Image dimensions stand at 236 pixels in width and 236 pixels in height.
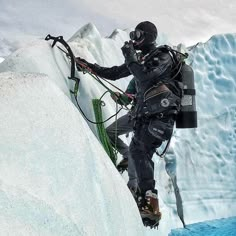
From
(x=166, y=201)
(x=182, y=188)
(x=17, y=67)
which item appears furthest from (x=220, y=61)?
(x=17, y=67)

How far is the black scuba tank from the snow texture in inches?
124

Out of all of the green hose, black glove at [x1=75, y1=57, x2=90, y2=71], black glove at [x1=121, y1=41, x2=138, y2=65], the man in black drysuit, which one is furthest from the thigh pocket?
black glove at [x1=75, y1=57, x2=90, y2=71]

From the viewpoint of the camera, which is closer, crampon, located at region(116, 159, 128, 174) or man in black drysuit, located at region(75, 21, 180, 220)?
man in black drysuit, located at region(75, 21, 180, 220)

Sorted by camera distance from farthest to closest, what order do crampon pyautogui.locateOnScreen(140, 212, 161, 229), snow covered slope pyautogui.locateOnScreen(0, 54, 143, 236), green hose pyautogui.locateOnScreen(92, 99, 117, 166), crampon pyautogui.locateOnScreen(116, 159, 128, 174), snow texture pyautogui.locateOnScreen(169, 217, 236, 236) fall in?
snow texture pyautogui.locateOnScreen(169, 217, 236, 236) → crampon pyautogui.locateOnScreen(116, 159, 128, 174) → green hose pyautogui.locateOnScreen(92, 99, 117, 166) → crampon pyautogui.locateOnScreen(140, 212, 161, 229) → snow covered slope pyautogui.locateOnScreen(0, 54, 143, 236)

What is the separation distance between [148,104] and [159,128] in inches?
9.2

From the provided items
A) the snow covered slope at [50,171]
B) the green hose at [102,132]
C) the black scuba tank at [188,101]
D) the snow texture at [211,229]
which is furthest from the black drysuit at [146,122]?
the snow texture at [211,229]

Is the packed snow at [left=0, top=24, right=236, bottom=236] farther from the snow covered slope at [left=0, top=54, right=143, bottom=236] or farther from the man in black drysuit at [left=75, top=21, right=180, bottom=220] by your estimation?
the man in black drysuit at [left=75, top=21, right=180, bottom=220]

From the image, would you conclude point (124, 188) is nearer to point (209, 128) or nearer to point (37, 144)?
point (37, 144)

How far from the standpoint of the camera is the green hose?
15.5ft

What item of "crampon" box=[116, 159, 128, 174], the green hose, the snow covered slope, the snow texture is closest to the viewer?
the snow covered slope

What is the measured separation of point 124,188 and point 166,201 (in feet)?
15.5

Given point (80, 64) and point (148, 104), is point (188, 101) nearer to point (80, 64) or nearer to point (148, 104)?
point (148, 104)

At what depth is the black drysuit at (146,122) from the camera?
12.8ft

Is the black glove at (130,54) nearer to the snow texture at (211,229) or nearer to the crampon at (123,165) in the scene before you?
the crampon at (123,165)
